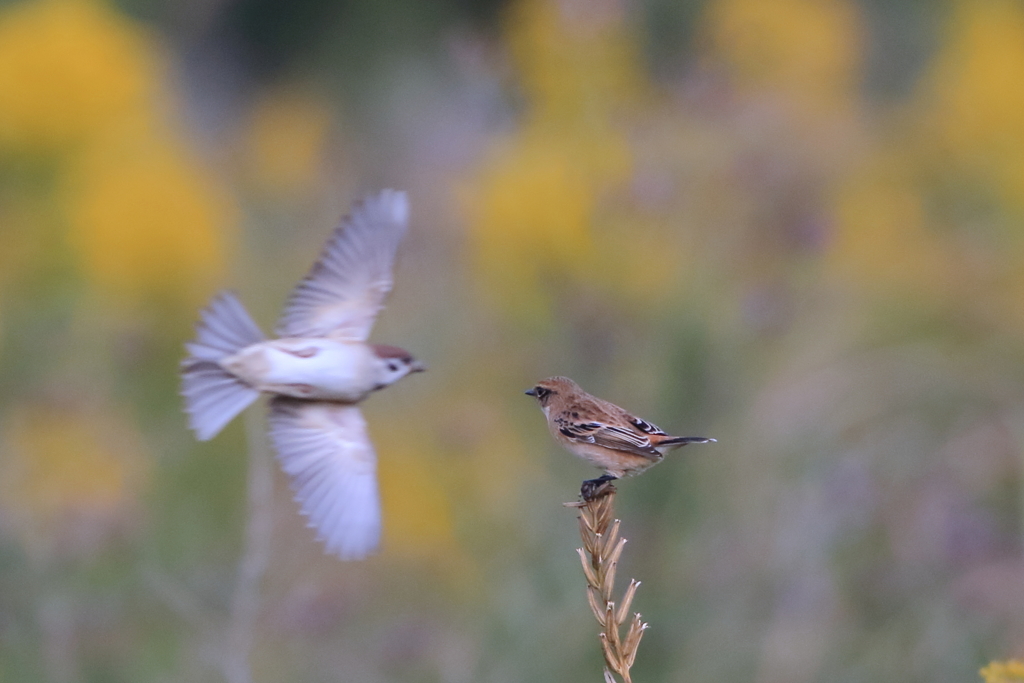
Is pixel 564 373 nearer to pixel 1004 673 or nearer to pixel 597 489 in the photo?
pixel 597 489

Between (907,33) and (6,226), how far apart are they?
6.09 meters

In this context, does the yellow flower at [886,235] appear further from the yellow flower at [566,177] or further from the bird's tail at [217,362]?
the bird's tail at [217,362]

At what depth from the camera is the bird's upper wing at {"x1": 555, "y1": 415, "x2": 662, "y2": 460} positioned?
1.61 m

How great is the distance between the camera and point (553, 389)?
1854 mm

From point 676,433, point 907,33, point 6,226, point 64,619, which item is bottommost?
point 64,619

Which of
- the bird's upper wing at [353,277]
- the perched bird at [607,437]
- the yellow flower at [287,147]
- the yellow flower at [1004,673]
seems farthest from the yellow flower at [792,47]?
the yellow flower at [1004,673]

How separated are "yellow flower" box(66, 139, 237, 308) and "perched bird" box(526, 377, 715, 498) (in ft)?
7.37

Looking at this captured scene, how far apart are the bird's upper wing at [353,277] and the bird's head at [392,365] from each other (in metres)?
0.06

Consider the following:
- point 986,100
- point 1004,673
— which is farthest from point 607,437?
point 986,100

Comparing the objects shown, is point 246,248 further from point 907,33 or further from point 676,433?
point 907,33

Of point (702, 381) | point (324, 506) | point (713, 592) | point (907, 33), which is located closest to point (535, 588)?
point (713, 592)

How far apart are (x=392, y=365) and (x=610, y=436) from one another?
15.0 inches

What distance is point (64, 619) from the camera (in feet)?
8.20

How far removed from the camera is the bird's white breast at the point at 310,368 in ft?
5.90
